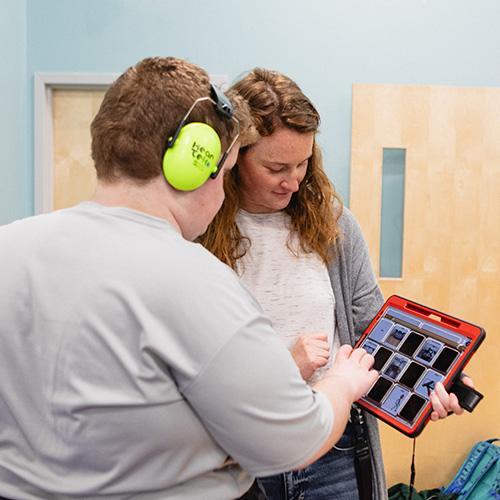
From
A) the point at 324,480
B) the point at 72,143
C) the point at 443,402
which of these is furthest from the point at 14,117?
the point at 443,402

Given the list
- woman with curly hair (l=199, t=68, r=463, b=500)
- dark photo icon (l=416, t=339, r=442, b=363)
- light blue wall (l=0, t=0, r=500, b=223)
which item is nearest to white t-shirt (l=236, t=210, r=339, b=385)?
woman with curly hair (l=199, t=68, r=463, b=500)

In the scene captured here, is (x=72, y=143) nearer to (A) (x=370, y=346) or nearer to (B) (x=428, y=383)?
(A) (x=370, y=346)

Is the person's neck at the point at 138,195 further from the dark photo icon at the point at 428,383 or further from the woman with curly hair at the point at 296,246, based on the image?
the dark photo icon at the point at 428,383

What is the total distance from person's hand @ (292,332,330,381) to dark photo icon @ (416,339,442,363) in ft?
0.61

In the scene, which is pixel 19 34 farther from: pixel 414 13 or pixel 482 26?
pixel 482 26

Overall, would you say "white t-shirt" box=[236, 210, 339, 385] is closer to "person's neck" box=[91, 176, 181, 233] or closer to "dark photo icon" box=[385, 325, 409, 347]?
"dark photo icon" box=[385, 325, 409, 347]

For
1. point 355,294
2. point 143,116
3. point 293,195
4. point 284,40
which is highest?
point 284,40

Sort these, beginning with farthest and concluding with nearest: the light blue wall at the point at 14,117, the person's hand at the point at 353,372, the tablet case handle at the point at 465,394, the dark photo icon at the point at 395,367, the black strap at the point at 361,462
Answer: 1. the light blue wall at the point at 14,117
2. the black strap at the point at 361,462
3. the dark photo icon at the point at 395,367
4. the tablet case handle at the point at 465,394
5. the person's hand at the point at 353,372

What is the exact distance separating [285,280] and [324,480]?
435 millimetres

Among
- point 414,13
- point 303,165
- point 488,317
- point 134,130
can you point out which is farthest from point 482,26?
point 134,130

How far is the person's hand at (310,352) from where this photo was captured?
974 millimetres

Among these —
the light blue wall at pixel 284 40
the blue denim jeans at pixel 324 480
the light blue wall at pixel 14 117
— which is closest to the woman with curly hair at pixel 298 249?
the blue denim jeans at pixel 324 480

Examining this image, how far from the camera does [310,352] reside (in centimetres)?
98

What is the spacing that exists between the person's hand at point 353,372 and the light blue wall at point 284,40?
1.59 meters
